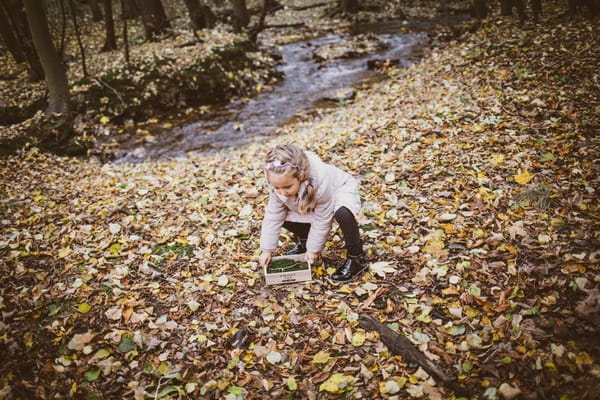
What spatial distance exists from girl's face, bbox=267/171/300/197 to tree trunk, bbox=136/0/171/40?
45.2 ft

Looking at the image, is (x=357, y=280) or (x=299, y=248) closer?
(x=357, y=280)

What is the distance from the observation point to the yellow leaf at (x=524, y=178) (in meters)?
3.94

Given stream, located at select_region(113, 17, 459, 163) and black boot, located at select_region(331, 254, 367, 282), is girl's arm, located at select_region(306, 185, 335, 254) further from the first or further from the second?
stream, located at select_region(113, 17, 459, 163)

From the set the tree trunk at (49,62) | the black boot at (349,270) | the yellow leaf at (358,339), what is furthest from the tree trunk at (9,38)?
the yellow leaf at (358,339)

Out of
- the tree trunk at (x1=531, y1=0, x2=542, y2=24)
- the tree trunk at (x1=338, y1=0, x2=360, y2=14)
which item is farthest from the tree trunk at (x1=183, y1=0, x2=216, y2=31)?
the tree trunk at (x1=531, y1=0, x2=542, y2=24)

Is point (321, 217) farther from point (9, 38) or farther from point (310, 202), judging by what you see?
point (9, 38)

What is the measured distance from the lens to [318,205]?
2.87 m

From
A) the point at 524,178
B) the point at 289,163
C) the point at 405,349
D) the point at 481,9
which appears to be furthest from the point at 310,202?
the point at 481,9

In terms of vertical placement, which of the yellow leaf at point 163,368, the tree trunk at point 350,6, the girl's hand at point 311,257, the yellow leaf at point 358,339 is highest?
the tree trunk at point 350,6

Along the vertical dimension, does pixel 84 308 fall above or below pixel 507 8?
below

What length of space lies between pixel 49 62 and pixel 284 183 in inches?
327

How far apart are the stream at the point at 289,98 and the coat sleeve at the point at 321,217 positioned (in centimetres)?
582

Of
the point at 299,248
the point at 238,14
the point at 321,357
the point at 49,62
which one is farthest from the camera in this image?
the point at 238,14

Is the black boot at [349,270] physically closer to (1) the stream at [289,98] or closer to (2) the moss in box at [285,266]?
(2) the moss in box at [285,266]
